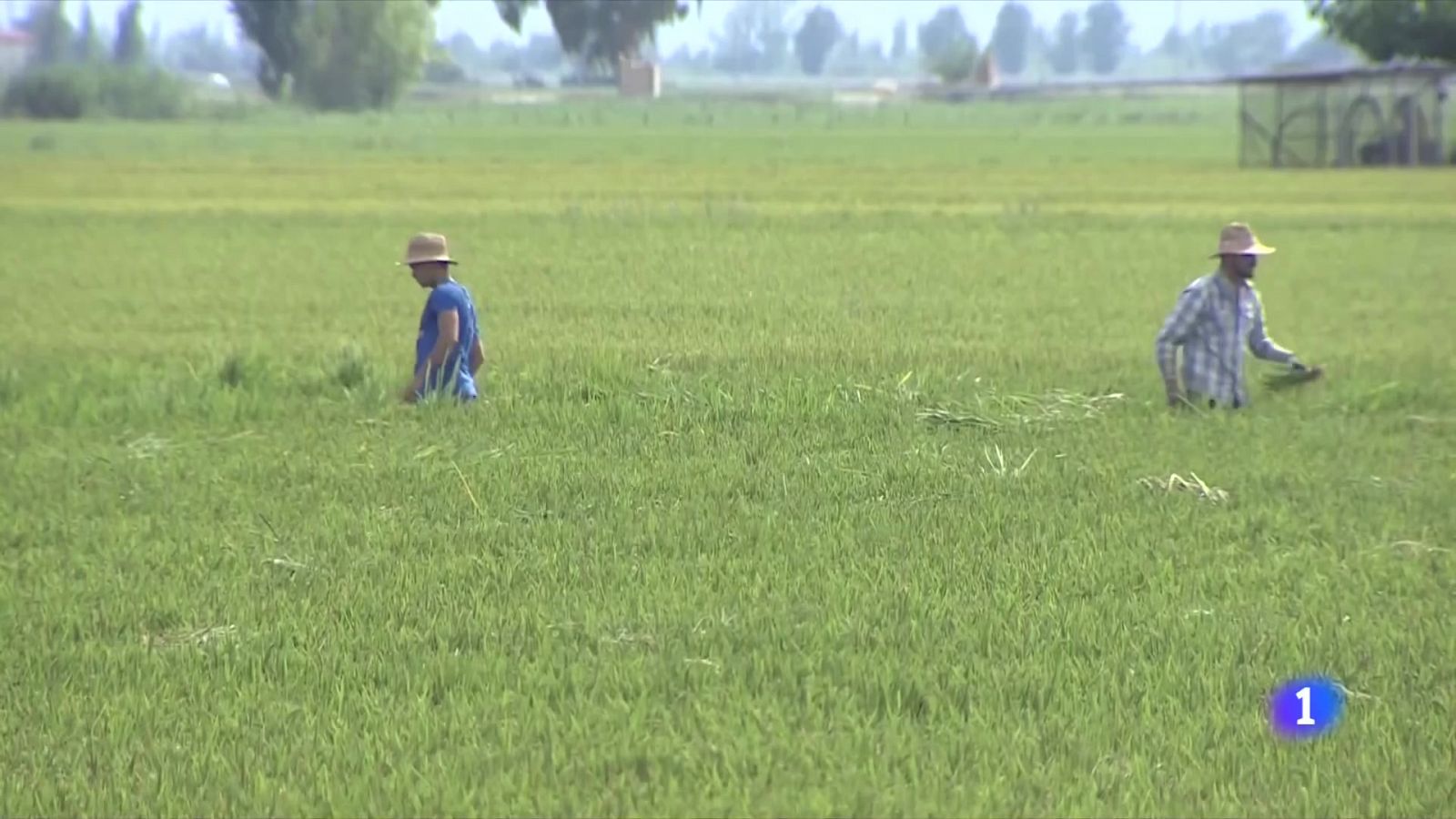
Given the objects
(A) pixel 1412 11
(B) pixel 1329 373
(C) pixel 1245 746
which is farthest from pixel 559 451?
(A) pixel 1412 11

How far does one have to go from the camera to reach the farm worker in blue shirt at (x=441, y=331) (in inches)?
368

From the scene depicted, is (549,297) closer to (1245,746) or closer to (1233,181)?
(1245,746)

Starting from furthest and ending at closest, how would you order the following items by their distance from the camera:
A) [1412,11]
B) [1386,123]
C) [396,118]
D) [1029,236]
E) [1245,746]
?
[396,118]
[1412,11]
[1386,123]
[1029,236]
[1245,746]

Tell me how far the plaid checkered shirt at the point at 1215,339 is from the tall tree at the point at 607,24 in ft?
182

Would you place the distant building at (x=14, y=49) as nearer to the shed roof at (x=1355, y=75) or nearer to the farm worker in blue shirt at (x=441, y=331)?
the shed roof at (x=1355, y=75)

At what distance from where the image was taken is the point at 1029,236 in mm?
22609

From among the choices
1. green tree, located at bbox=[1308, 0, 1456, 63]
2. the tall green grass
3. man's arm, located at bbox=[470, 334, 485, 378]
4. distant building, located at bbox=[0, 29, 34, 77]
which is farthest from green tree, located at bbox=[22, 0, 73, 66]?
man's arm, located at bbox=[470, 334, 485, 378]

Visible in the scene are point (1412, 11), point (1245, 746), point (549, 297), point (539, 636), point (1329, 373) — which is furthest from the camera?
point (1412, 11)

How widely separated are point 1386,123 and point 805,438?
106 ft

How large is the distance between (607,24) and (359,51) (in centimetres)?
1271

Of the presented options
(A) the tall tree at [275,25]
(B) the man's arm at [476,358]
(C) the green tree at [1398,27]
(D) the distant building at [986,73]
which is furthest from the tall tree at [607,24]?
(B) the man's arm at [476,358]

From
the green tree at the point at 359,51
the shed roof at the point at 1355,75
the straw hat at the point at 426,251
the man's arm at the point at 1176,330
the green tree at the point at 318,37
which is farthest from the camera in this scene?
the green tree at the point at 359,51

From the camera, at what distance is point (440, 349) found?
9617mm

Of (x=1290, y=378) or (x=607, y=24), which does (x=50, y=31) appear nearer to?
(x=607, y=24)
